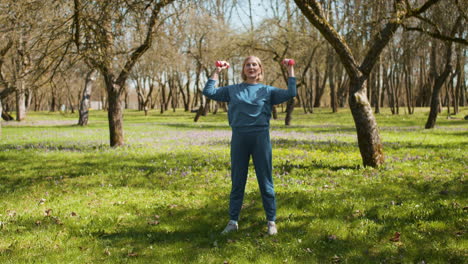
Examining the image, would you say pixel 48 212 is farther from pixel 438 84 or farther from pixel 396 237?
pixel 438 84

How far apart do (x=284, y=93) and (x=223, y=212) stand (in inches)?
104

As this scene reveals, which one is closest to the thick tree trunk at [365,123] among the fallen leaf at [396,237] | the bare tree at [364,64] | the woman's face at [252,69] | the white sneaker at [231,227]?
the bare tree at [364,64]

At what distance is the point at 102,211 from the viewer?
22.6 feet

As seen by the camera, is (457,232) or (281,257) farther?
(457,232)

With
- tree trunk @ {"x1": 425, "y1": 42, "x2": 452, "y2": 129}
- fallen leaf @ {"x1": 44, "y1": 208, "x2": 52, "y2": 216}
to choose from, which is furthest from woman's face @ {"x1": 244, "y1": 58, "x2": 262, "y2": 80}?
tree trunk @ {"x1": 425, "y1": 42, "x2": 452, "y2": 129}

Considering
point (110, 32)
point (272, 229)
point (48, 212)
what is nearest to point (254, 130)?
point (272, 229)

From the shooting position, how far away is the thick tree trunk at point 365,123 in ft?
33.0

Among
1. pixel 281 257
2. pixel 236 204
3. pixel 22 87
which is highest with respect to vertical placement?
pixel 22 87

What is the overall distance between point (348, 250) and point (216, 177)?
5.25 metres

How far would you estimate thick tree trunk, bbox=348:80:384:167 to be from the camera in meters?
10.0

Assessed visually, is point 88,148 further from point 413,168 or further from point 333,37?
point 413,168

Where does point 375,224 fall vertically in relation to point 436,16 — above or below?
below

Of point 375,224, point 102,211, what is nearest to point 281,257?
point 375,224

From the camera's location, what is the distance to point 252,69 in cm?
536
